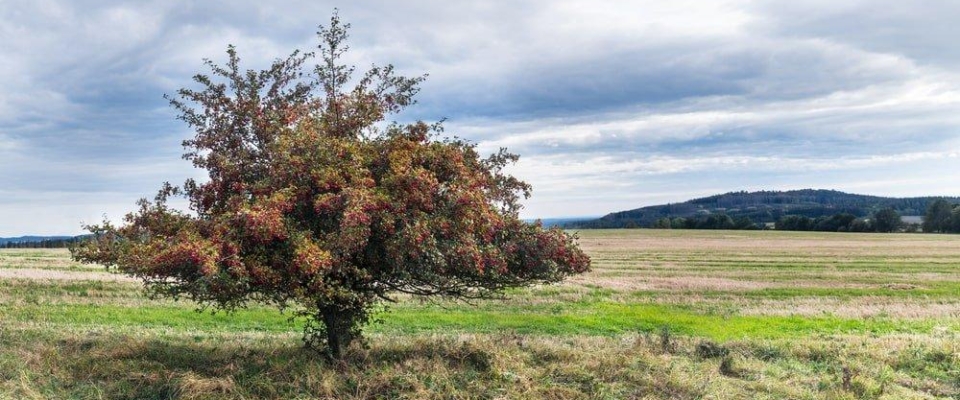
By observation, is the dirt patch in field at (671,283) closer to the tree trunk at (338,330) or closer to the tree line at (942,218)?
the tree trunk at (338,330)

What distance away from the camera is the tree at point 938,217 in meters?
116

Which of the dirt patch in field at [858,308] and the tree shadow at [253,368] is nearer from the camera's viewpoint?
the tree shadow at [253,368]

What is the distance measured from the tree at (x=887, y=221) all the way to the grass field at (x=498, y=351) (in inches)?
4421

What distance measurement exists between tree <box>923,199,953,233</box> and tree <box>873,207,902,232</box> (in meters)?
5.32

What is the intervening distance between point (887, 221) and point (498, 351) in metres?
134

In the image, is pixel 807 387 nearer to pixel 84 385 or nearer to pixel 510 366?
pixel 510 366

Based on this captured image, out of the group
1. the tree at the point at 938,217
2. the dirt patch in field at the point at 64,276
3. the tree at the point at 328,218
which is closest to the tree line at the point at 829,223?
the tree at the point at 938,217

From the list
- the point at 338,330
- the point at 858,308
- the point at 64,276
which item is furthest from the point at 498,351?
the point at 64,276

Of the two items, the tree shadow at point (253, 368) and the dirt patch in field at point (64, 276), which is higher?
the dirt patch in field at point (64, 276)

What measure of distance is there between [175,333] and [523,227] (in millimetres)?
9738

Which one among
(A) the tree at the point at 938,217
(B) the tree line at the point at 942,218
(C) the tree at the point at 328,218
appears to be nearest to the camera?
(C) the tree at the point at 328,218

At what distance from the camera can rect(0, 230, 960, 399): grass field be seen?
9.65 meters

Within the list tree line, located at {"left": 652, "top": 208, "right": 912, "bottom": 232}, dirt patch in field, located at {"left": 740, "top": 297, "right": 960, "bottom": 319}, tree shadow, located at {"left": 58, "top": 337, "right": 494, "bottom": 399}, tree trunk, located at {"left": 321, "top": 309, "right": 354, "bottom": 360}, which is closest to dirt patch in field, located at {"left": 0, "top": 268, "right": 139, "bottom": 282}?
tree shadow, located at {"left": 58, "top": 337, "right": 494, "bottom": 399}

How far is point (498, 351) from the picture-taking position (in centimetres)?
1114
